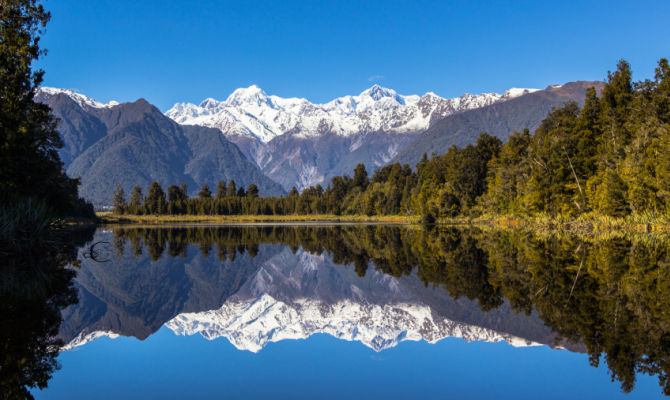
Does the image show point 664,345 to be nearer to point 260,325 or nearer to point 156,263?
point 260,325

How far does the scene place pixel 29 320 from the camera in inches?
441

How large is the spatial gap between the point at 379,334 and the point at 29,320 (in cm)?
830

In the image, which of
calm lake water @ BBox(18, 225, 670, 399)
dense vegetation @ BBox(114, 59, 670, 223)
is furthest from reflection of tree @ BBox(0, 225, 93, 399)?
dense vegetation @ BBox(114, 59, 670, 223)

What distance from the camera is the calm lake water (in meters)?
7.79

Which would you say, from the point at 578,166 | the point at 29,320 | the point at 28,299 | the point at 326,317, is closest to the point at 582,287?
the point at 326,317

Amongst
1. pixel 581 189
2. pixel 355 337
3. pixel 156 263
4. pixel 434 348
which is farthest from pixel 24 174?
pixel 581 189

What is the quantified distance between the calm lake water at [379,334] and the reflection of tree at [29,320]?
13.9 inches

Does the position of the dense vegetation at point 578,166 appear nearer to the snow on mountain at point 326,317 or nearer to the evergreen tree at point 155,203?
the snow on mountain at point 326,317

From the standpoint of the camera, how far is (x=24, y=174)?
89.8ft

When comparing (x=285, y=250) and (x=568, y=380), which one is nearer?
(x=568, y=380)

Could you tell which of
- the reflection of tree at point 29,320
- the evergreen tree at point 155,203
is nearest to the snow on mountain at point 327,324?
the reflection of tree at point 29,320

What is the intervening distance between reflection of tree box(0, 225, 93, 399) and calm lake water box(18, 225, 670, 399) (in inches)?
13.9

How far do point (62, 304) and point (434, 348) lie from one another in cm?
1122

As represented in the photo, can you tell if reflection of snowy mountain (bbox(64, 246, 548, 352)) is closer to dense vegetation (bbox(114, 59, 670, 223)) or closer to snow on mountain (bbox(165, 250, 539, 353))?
snow on mountain (bbox(165, 250, 539, 353))
